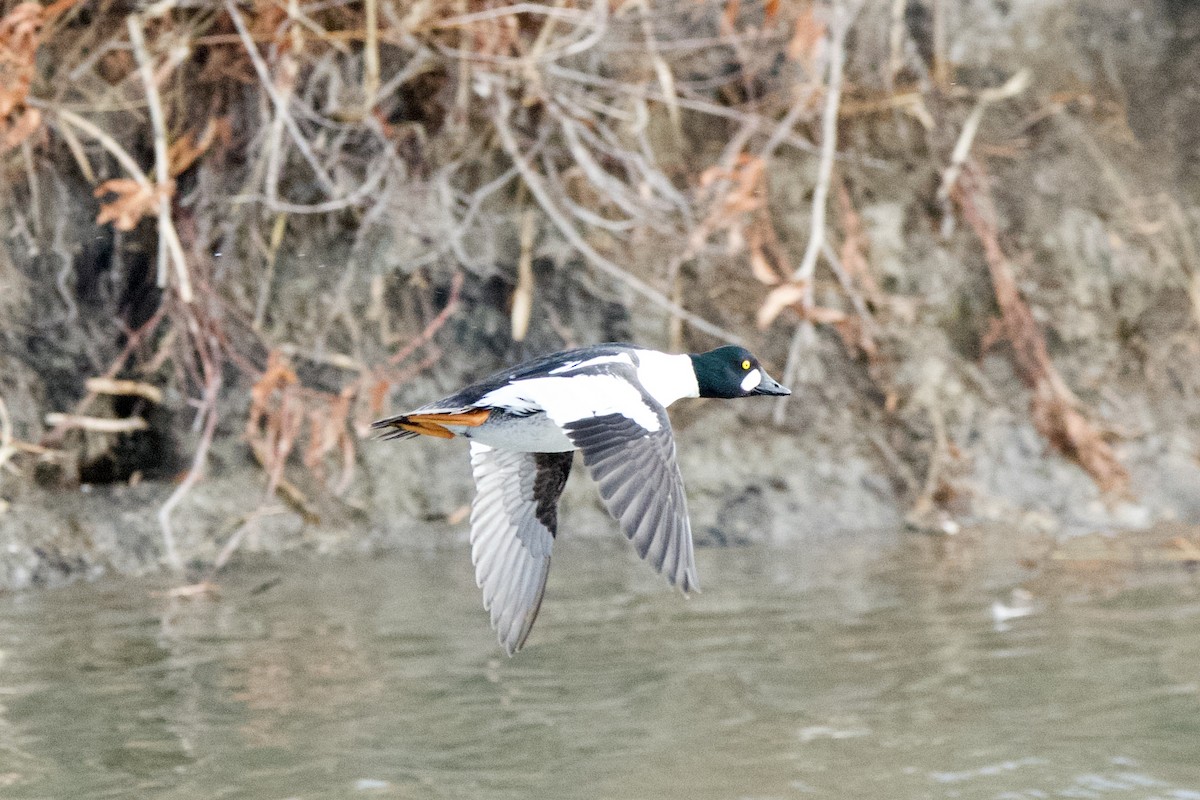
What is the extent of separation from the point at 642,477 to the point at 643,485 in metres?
0.02

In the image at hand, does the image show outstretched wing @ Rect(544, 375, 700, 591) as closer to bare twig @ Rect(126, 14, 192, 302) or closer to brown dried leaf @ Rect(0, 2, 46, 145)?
bare twig @ Rect(126, 14, 192, 302)

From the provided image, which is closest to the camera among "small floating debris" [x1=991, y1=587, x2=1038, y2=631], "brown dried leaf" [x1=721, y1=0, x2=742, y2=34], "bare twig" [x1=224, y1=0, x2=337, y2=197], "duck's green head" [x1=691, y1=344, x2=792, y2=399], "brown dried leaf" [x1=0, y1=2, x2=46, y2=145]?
"duck's green head" [x1=691, y1=344, x2=792, y2=399]

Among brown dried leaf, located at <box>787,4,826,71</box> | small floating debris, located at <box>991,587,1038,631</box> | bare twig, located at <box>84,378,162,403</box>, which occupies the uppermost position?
brown dried leaf, located at <box>787,4,826,71</box>

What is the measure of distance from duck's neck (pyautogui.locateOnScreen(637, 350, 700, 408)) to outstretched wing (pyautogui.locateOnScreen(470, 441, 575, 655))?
312 mm

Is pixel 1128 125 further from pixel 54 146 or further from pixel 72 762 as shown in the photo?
pixel 72 762

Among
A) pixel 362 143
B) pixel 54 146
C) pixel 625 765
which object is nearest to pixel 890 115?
pixel 362 143

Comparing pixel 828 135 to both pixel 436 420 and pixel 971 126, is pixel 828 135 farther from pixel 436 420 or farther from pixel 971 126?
pixel 436 420

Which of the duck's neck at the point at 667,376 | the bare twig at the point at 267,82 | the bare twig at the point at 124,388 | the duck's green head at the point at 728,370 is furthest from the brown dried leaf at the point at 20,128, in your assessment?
the duck's green head at the point at 728,370

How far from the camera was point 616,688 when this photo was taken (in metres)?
4.11

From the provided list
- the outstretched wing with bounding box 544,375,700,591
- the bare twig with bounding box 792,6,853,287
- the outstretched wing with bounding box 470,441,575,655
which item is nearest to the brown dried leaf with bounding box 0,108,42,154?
the outstretched wing with bounding box 470,441,575,655

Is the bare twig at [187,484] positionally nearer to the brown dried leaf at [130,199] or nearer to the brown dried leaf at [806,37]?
the brown dried leaf at [130,199]

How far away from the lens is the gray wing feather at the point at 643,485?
294 cm

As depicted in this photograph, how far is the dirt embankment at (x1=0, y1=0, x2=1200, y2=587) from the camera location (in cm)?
558

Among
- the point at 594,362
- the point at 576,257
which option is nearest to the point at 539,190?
the point at 576,257
